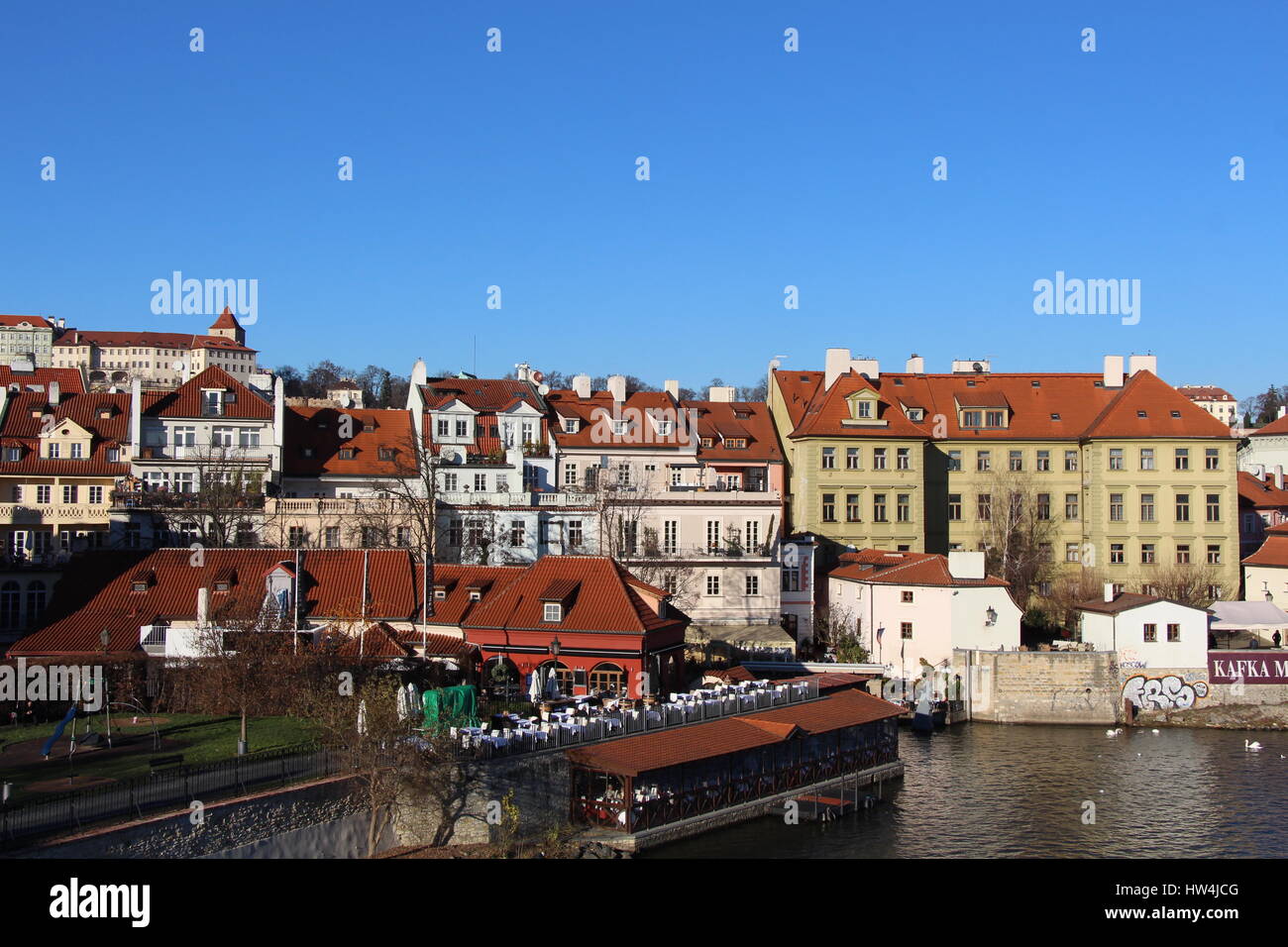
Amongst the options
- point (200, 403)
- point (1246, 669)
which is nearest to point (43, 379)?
point (200, 403)

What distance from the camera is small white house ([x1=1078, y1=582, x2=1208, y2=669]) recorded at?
49.1m

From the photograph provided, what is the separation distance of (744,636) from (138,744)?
26646mm

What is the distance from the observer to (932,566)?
51.0 meters

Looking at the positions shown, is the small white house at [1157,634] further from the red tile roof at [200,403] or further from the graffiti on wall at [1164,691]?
the red tile roof at [200,403]

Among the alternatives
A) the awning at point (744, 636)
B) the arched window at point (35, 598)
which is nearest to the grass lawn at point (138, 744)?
the arched window at point (35, 598)

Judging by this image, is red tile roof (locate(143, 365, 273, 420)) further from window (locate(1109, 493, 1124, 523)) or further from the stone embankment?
window (locate(1109, 493, 1124, 523))

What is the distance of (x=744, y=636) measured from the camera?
50.8 m

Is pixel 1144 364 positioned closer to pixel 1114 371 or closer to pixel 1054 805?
pixel 1114 371

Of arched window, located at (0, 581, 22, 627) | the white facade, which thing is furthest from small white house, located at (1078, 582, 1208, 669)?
arched window, located at (0, 581, 22, 627)

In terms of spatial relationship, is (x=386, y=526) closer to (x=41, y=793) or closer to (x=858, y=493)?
(x=858, y=493)

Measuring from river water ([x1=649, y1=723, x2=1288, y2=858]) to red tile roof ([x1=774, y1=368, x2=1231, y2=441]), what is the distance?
18871 millimetres

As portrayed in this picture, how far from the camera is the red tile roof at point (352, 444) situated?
56188 mm
